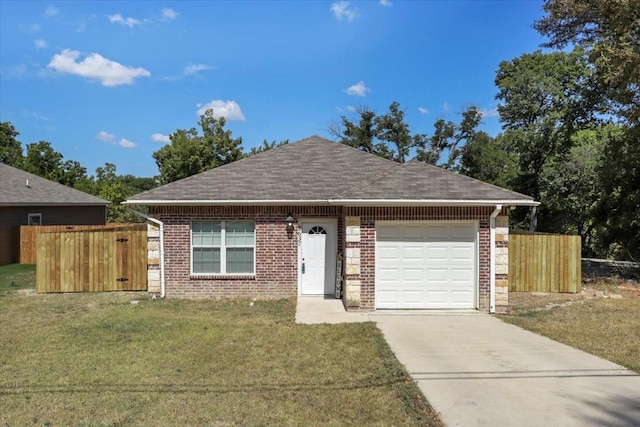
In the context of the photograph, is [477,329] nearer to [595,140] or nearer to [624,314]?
[624,314]

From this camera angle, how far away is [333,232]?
11969mm

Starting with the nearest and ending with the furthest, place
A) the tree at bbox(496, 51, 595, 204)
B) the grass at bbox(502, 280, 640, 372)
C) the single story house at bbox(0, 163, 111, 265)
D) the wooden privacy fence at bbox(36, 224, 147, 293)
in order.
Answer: the grass at bbox(502, 280, 640, 372) < the wooden privacy fence at bbox(36, 224, 147, 293) < the single story house at bbox(0, 163, 111, 265) < the tree at bbox(496, 51, 595, 204)

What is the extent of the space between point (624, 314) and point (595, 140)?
2203 centimetres

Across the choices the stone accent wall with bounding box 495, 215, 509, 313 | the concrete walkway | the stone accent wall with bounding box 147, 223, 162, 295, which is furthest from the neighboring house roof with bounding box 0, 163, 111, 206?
the stone accent wall with bounding box 495, 215, 509, 313

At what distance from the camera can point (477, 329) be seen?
27.3 ft

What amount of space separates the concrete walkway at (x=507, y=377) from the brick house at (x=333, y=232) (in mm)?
1309

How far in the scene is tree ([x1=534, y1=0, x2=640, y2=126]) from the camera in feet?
39.7

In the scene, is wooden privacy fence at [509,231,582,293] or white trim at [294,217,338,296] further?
wooden privacy fence at [509,231,582,293]

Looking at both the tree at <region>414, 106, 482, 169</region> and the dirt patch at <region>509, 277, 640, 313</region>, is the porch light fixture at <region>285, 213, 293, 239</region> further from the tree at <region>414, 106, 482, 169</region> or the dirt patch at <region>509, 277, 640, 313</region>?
the tree at <region>414, 106, 482, 169</region>

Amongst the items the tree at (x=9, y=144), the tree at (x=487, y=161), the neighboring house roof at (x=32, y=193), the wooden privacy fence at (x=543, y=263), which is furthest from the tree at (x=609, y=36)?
the tree at (x=9, y=144)

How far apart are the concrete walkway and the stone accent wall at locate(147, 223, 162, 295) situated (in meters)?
4.97

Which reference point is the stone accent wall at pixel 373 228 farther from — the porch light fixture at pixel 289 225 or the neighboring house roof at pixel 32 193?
the neighboring house roof at pixel 32 193

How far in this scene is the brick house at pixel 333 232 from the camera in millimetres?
9773

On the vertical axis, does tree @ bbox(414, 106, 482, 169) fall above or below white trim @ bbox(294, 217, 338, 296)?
above
